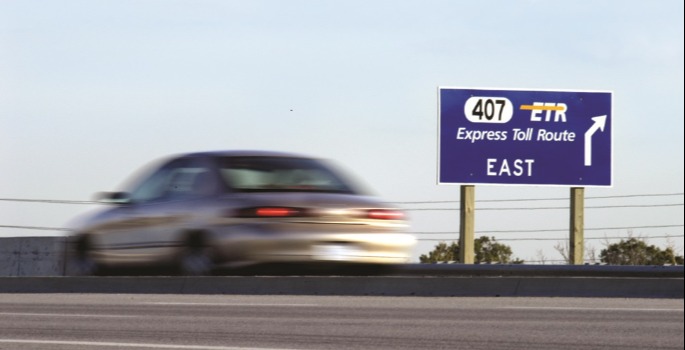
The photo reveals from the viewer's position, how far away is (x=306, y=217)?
444 centimetres

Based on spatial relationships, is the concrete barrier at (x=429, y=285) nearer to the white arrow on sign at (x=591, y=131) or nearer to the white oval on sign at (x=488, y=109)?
the white oval on sign at (x=488, y=109)

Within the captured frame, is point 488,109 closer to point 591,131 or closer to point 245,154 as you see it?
point 591,131

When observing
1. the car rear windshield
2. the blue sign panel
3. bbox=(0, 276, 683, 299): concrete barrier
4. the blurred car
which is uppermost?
the blue sign panel

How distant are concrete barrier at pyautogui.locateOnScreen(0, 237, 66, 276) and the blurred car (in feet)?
57.6

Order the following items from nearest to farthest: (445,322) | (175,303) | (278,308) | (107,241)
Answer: (107,241) → (445,322) → (278,308) → (175,303)

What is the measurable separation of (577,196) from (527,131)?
71.8 inches

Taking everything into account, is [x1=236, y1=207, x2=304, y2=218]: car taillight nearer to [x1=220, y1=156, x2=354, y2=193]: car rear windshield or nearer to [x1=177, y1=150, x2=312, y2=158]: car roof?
[x1=220, y1=156, x2=354, y2=193]: car rear windshield

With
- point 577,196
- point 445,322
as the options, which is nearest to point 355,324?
point 445,322

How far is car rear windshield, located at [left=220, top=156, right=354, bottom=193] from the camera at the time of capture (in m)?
4.49

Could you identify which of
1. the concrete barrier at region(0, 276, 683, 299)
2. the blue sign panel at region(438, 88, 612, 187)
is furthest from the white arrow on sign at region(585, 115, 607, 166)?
the concrete barrier at region(0, 276, 683, 299)

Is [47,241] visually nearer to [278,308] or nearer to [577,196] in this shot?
→ [278,308]

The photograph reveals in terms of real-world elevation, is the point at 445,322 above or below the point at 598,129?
below

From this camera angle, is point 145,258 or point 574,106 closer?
point 145,258

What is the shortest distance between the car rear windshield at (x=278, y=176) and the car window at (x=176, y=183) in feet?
0.28
